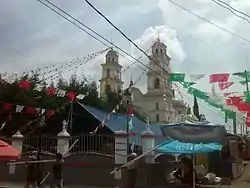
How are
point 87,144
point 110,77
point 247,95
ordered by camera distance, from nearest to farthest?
1. point 87,144
2. point 247,95
3. point 110,77

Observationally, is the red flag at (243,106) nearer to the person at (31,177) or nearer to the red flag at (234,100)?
Answer: the red flag at (234,100)

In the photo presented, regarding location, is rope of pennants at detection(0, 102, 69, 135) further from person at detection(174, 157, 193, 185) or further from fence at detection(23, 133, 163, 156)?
person at detection(174, 157, 193, 185)

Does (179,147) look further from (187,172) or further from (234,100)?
(234,100)

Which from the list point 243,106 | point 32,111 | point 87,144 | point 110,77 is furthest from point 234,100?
point 110,77

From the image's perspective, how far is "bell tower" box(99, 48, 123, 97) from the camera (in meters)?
45.4

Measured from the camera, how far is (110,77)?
45.8 meters

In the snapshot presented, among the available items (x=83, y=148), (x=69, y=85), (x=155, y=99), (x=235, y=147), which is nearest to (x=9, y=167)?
(x=83, y=148)

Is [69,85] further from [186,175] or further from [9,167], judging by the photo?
[186,175]

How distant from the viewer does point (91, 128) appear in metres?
29.6

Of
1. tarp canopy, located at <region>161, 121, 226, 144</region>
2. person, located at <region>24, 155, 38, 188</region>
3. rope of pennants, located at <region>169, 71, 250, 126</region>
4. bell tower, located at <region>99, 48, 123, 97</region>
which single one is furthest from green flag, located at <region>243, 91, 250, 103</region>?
bell tower, located at <region>99, 48, 123, 97</region>

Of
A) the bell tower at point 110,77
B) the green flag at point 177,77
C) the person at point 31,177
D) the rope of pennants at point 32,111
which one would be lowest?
the person at point 31,177

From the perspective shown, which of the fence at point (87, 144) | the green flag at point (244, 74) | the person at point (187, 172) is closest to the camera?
the person at point (187, 172)

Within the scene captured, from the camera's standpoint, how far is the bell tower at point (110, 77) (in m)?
45.4

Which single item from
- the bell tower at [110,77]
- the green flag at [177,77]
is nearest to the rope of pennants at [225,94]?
the green flag at [177,77]
